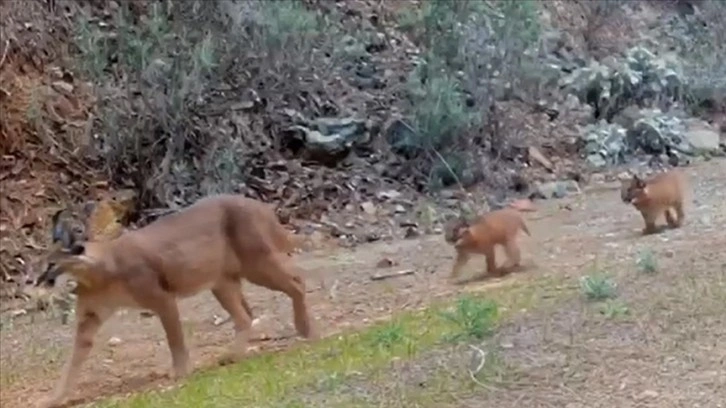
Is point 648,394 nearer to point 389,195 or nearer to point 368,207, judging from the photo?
point 368,207

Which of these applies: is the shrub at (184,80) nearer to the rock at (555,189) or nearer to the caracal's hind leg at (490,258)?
the rock at (555,189)

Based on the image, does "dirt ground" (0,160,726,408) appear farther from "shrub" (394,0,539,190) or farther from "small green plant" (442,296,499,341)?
"shrub" (394,0,539,190)

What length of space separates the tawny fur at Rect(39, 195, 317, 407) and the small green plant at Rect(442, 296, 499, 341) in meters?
1.61

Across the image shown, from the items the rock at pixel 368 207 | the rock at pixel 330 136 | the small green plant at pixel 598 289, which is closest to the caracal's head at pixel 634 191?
the rock at pixel 368 207

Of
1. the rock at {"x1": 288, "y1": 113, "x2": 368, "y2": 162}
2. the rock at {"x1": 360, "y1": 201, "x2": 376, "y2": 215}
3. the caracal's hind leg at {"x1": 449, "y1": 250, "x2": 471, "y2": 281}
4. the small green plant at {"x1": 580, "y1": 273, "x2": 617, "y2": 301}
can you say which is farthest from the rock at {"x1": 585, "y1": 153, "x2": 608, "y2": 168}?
the small green plant at {"x1": 580, "y1": 273, "x2": 617, "y2": 301}

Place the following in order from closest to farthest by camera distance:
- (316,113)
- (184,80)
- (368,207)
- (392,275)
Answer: (392,275)
(184,80)
(368,207)
(316,113)

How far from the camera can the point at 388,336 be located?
6281 millimetres

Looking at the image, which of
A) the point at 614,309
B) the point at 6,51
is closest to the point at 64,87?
the point at 6,51

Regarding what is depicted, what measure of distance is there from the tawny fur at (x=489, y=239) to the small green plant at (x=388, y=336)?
219 centimetres

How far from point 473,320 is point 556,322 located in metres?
0.36

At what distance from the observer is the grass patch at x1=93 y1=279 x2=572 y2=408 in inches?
222

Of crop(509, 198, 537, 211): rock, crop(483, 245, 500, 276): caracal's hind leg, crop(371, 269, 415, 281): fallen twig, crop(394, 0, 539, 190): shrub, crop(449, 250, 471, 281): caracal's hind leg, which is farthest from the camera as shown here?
crop(394, 0, 539, 190): shrub

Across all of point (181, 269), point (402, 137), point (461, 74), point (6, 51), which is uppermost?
point (6, 51)

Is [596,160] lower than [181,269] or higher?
lower
